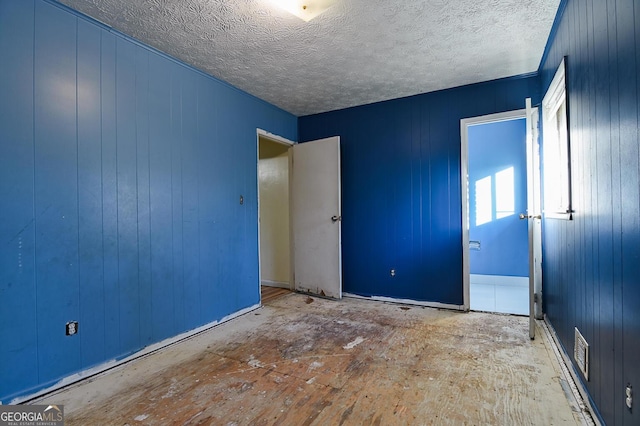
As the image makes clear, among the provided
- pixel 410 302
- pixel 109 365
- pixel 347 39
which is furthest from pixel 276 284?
pixel 347 39

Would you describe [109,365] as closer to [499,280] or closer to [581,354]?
[581,354]

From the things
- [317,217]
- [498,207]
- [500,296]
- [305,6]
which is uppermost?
[305,6]

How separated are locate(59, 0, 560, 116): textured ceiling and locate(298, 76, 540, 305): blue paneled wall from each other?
0.92ft

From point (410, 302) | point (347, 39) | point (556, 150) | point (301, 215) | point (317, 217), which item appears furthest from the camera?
point (301, 215)

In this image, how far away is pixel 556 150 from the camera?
8.57ft

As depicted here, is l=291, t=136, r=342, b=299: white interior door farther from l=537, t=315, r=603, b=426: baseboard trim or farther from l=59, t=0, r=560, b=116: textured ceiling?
l=537, t=315, r=603, b=426: baseboard trim

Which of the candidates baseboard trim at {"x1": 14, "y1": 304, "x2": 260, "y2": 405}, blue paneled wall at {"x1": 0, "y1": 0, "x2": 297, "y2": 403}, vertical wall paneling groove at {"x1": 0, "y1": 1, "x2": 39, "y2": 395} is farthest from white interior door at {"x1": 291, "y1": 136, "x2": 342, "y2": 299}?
vertical wall paneling groove at {"x1": 0, "y1": 1, "x2": 39, "y2": 395}

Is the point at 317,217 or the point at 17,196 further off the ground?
the point at 17,196

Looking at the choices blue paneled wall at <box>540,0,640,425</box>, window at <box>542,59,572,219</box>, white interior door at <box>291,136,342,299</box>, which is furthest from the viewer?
white interior door at <box>291,136,342,299</box>

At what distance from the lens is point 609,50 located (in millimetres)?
1318

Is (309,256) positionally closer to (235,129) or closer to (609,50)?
(235,129)

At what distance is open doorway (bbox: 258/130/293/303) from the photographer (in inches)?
180

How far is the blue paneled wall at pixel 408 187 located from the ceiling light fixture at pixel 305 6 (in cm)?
199

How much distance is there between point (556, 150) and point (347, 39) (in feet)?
6.54
